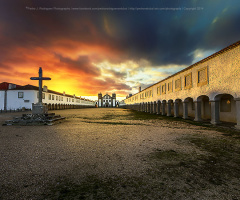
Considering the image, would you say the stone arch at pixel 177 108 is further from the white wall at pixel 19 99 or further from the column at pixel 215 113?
the white wall at pixel 19 99

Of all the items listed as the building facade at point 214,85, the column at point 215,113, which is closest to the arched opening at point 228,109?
the building facade at point 214,85

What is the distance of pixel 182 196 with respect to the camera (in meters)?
2.05

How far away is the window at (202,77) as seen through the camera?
10977 millimetres

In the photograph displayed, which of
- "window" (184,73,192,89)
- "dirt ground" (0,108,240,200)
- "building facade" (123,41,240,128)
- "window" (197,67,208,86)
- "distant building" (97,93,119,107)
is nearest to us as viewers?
"dirt ground" (0,108,240,200)

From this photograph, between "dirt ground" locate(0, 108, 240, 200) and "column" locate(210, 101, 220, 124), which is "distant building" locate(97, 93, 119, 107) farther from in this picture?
"dirt ground" locate(0, 108, 240, 200)

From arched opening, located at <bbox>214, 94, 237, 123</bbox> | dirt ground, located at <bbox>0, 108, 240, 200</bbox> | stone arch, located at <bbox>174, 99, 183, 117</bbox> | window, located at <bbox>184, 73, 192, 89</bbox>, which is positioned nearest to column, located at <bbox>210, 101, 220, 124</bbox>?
arched opening, located at <bbox>214, 94, 237, 123</bbox>

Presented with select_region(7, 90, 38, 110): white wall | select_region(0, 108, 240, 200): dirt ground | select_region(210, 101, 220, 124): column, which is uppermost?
select_region(7, 90, 38, 110): white wall

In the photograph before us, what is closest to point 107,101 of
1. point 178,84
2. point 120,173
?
point 178,84

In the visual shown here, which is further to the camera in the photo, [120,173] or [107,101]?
[107,101]

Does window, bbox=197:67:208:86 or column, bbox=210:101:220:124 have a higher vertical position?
window, bbox=197:67:208:86

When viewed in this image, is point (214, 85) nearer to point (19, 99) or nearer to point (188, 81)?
point (188, 81)

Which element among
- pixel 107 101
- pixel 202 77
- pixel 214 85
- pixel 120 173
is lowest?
pixel 120 173

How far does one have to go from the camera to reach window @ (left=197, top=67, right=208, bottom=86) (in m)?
11.0

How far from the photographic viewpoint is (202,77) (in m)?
11.5
